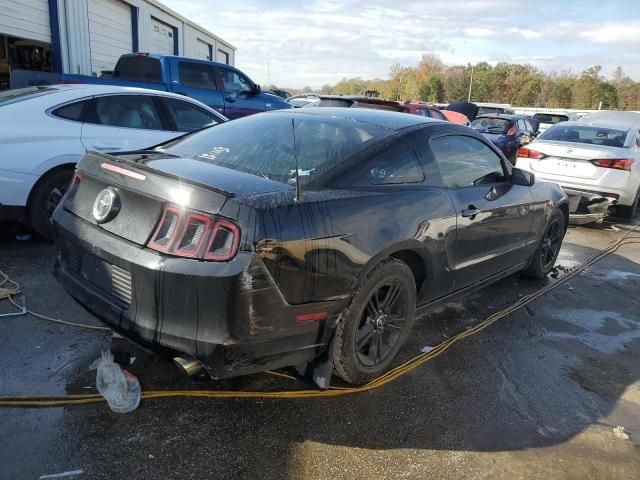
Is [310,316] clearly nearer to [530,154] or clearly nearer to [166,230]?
[166,230]

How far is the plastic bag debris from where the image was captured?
8.73ft

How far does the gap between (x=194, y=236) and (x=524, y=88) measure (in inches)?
2553

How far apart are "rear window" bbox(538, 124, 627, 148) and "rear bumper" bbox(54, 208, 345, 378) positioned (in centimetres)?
759

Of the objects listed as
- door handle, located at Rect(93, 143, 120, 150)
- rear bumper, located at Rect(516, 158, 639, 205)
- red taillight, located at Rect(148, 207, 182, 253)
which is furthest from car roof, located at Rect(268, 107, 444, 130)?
rear bumper, located at Rect(516, 158, 639, 205)

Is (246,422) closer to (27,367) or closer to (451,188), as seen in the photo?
(27,367)

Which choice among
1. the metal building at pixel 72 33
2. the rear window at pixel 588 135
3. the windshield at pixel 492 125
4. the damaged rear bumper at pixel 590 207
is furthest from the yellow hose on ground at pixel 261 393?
the windshield at pixel 492 125

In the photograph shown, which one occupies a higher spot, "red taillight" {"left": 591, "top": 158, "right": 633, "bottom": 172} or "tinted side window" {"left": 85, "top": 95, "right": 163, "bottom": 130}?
"tinted side window" {"left": 85, "top": 95, "right": 163, "bottom": 130}

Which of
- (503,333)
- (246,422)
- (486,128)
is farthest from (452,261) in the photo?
(486,128)

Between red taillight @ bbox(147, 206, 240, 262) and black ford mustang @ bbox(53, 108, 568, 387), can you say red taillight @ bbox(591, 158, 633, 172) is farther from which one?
red taillight @ bbox(147, 206, 240, 262)

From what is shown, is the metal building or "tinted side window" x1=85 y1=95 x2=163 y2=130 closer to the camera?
"tinted side window" x1=85 y1=95 x2=163 y2=130

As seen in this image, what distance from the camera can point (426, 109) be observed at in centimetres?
1221

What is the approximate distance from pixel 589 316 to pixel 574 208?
11.1 feet

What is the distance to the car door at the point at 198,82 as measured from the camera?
10.2 metres

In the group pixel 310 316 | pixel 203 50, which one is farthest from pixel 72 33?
pixel 203 50
